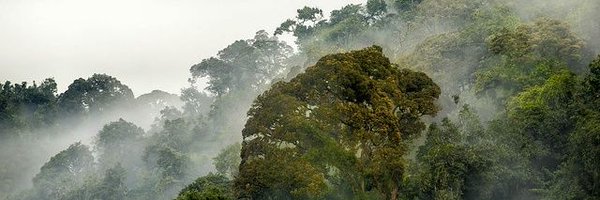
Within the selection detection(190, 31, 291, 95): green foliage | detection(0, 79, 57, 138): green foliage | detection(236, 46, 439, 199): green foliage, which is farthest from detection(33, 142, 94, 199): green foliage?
detection(236, 46, 439, 199): green foliage

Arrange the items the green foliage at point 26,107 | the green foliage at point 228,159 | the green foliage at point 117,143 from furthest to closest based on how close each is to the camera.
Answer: the green foliage at point 26,107 < the green foliage at point 117,143 < the green foliage at point 228,159

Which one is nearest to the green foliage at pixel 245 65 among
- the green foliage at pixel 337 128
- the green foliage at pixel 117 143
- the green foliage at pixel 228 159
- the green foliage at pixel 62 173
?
the green foliage at pixel 117 143

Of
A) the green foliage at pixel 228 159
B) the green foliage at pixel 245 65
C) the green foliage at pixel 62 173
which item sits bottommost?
the green foliage at pixel 228 159

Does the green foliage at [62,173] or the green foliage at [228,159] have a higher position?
the green foliage at [62,173]

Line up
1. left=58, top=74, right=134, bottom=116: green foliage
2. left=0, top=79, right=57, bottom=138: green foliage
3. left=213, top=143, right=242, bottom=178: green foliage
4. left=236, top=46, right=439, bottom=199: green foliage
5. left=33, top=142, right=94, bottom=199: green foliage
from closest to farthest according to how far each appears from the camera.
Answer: left=236, top=46, right=439, bottom=199: green foliage, left=213, top=143, right=242, bottom=178: green foliage, left=33, top=142, right=94, bottom=199: green foliage, left=0, top=79, right=57, bottom=138: green foliage, left=58, top=74, right=134, bottom=116: green foliage

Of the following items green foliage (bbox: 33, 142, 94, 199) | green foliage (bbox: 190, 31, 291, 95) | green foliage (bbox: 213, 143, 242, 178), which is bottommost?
green foliage (bbox: 213, 143, 242, 178)

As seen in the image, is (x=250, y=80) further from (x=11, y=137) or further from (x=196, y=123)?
(x=11, y=137)

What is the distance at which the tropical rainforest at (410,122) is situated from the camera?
85.2 ft

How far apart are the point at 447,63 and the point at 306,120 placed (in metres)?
23.0

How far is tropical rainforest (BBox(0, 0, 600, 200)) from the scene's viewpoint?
2597cm

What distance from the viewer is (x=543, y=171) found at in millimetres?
30016

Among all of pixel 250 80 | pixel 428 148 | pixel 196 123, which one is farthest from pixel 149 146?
pixel 428 148

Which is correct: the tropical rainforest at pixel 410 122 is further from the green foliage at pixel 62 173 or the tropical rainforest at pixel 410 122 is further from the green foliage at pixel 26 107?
the green foliage at pixel 26 107

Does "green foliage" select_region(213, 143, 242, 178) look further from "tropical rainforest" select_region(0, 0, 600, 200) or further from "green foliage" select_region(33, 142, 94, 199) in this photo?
"green foliage" select_region(33, 142, 94, 199)
